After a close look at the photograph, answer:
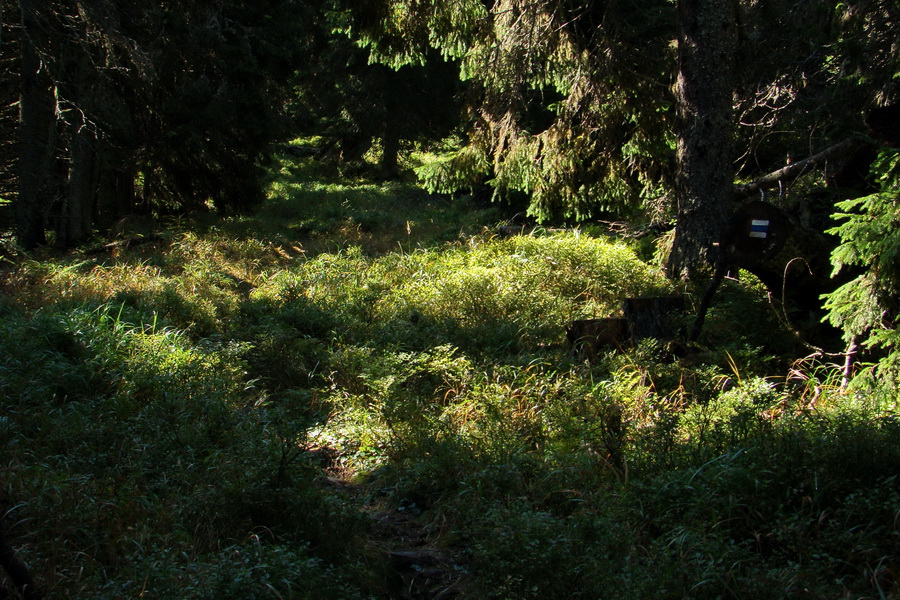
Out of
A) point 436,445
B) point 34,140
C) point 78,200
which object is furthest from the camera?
point 78,200

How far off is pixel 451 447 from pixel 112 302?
16.9 ft

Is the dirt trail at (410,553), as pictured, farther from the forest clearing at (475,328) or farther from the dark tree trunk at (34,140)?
the dark tree trunk at (34,140)

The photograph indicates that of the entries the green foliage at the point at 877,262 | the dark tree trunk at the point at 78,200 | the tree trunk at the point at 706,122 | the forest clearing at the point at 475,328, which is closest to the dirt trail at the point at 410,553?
the forest clearing at the point at 475,328

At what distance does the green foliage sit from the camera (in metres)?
4.96

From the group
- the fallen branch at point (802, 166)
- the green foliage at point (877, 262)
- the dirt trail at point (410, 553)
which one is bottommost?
the dirt trail at point (410, 553)

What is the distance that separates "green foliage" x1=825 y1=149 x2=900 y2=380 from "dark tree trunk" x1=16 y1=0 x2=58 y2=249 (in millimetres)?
11775

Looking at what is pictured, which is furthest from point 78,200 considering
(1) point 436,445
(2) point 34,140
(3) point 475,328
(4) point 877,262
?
(4) point 877,262

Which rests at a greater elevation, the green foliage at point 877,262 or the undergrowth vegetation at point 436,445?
the green foliage at point 877,262

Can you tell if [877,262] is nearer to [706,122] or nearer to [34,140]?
[706,122]

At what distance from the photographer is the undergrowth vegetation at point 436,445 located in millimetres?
3348

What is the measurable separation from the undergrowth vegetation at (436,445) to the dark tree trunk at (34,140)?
3.15 metres

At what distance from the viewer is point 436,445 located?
5062mm

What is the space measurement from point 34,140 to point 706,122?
10762mm

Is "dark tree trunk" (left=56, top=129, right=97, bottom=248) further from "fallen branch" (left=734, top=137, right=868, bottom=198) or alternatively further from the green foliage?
the green foliage
